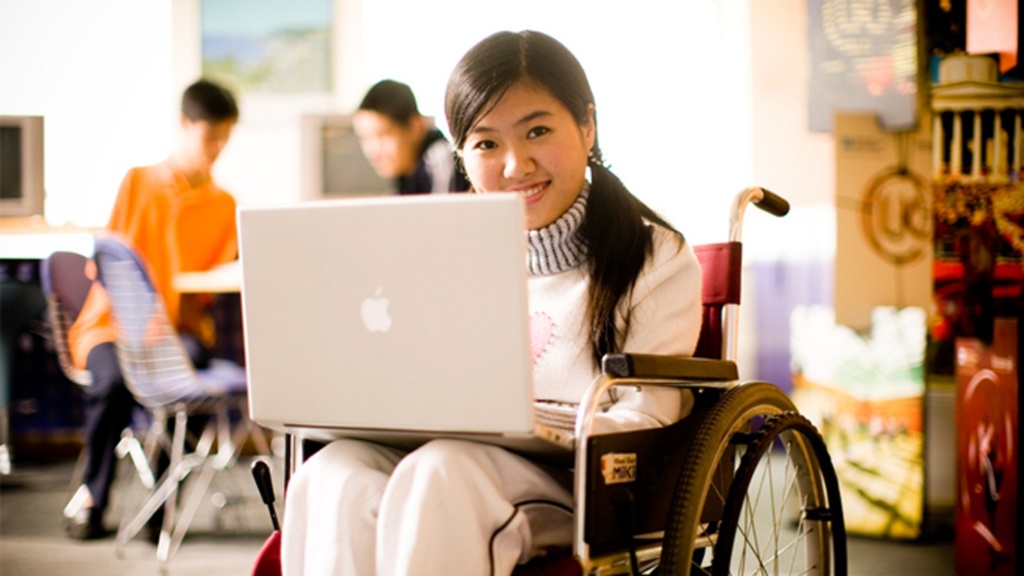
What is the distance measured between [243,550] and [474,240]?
2.17 meters

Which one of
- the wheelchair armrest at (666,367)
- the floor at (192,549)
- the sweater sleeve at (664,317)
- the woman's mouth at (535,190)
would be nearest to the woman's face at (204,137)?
the floor at (192,549)

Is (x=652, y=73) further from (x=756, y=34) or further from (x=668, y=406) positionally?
(x=668, y=406)

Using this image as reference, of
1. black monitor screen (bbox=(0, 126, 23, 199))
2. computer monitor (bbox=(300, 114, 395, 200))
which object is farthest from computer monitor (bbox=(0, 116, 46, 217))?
computer monitor (bbox=(300, 114, 395, 200))

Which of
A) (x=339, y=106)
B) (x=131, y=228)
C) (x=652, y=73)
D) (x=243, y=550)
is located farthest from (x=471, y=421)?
(x=339, y=106)

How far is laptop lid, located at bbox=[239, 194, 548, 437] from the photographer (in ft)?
3.79

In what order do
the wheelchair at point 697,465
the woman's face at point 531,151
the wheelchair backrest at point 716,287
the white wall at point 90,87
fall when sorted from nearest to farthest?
1. the wheelchair at point 697,465
2. the woman's face at point 531,151
3. the wheelchair backrest at point 716,287
4. the white wall at point 90,87

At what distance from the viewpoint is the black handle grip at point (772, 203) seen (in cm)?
175

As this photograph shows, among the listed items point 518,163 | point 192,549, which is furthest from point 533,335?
point 192,549

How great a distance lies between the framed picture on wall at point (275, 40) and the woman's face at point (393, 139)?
4.52 ft

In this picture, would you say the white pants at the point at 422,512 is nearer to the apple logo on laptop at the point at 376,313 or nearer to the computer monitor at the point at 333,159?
the apple logo on laptop at the point at 376,313

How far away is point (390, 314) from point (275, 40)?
12.9 feet

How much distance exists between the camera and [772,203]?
177 cm

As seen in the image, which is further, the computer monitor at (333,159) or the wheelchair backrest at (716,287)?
the computer monitor at (333,159)

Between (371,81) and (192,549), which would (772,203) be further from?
(371,81)
